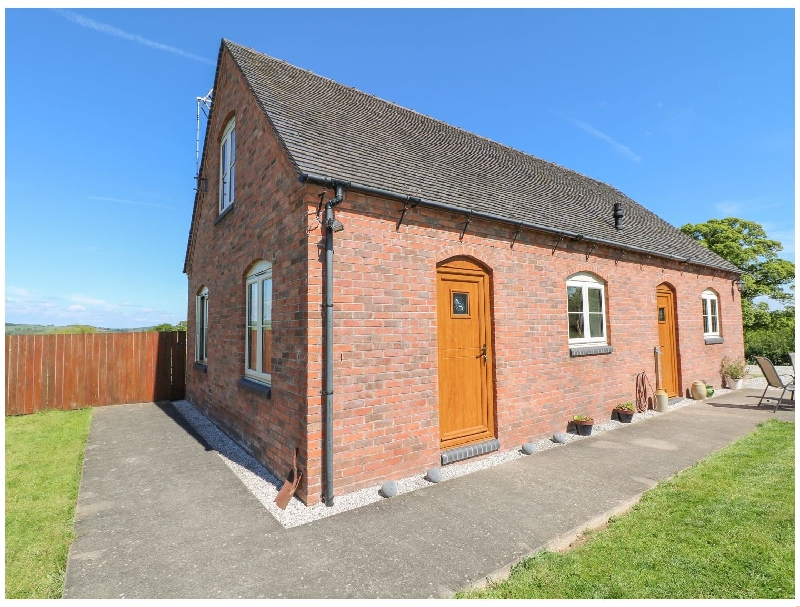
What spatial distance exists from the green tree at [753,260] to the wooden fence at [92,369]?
29512mm


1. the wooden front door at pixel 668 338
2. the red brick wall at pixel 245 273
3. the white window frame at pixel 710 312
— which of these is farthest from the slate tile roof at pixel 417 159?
the wooden front door at pixel 668 338

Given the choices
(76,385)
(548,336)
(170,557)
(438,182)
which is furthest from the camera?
(76,385)

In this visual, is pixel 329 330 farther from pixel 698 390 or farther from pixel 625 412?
pixel 698 390

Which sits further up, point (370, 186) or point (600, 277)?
point (370, 186)

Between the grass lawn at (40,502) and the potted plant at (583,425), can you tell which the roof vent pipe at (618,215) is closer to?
the potted plant at (583,425)

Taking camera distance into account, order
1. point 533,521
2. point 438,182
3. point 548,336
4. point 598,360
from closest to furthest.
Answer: point 533,521 → point 438,182 → point 548,336 → point 598,360

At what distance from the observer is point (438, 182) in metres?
6.28

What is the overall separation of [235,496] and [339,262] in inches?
121

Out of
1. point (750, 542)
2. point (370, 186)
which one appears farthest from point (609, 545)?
point (370, 186)

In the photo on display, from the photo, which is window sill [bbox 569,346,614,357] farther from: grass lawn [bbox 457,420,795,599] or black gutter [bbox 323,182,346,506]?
black gutter [bbox 323,182,346,506]

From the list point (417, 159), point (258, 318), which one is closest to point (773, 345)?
point (417, 159)

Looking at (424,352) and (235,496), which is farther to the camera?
(424,352)

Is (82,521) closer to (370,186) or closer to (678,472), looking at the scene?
(370,186)

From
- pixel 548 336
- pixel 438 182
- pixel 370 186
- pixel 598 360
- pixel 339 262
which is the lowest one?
pixel 598 360
